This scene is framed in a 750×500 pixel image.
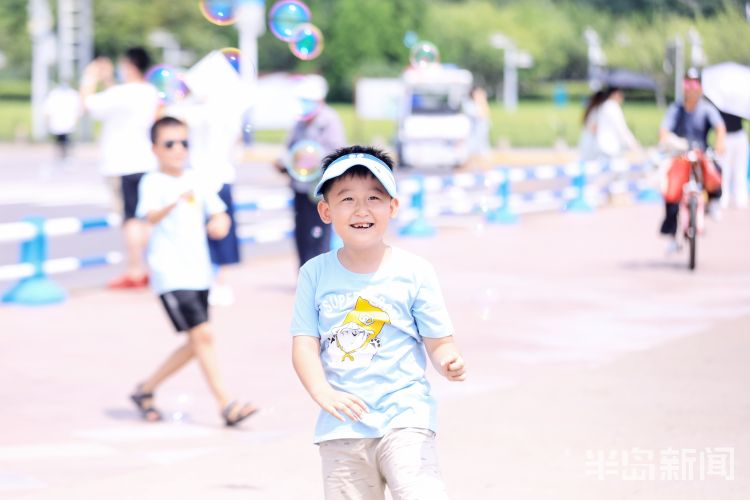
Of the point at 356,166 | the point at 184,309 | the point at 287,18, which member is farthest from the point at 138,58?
the point at 356,166

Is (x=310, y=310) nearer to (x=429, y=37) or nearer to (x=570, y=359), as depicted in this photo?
(x=570, y=359)

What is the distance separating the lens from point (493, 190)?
21469mm

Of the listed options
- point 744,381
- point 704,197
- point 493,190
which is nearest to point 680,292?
point 704,197

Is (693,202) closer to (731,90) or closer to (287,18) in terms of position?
(287,18)

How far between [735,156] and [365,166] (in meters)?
13.6

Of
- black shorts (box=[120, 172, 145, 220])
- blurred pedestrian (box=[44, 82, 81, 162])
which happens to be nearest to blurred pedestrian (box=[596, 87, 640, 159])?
blurred pedestrian (box=[44, 82, 81, 162])

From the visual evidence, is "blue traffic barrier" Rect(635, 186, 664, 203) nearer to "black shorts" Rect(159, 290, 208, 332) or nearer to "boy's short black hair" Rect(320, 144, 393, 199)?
"black shorts" Rect(159, 290, 208, 332)

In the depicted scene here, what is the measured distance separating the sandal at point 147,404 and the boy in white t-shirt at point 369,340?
3.23 metres

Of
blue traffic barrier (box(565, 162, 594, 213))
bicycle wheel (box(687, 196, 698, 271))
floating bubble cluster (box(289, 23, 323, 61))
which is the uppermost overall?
floating bubble cluster (box(289, 23, 323, 61))

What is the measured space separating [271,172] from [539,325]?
2340cm

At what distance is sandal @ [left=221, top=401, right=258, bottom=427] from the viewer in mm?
6996

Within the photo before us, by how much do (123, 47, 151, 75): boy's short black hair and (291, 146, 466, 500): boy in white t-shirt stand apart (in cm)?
774

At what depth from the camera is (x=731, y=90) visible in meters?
7.96

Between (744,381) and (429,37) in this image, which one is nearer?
(744,381)
